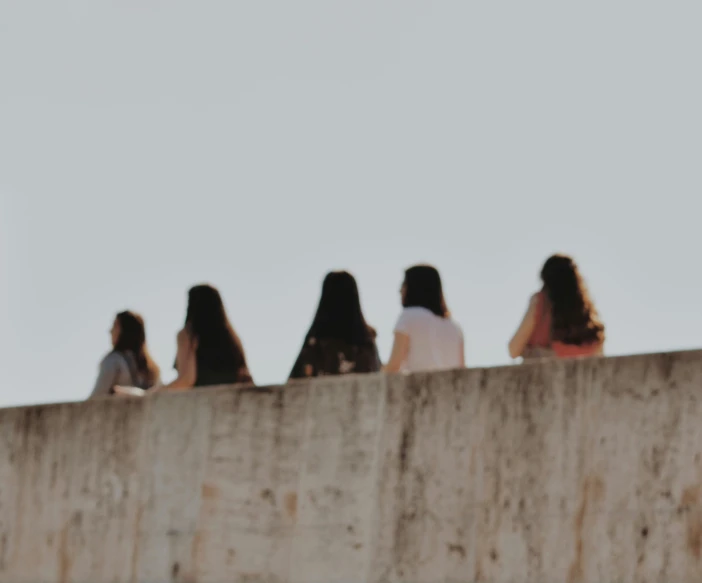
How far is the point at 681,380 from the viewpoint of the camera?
406 inches

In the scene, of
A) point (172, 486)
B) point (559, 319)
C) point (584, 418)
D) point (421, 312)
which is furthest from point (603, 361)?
point (172, 486)

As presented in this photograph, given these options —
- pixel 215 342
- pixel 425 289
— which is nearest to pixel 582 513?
pixel 425 289

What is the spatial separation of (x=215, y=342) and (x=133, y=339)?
1219 millimetres

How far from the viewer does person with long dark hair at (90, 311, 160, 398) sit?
44.4ft

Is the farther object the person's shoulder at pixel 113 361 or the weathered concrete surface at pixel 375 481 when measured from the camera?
the person's shoulder at pixel 113 361

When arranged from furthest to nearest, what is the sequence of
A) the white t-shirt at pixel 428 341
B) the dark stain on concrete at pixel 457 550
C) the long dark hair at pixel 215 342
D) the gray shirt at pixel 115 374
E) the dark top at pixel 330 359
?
1. the gray shirt at pixel 115 374
2. the long dark hair at pixel 215 342
3. the white t-shirt at pixel 428 341
4. the dark top at pixel 330 359
5. the dark stain on concrete at pixel 457 550

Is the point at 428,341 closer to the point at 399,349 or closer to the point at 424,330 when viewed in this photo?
the point at 424,330

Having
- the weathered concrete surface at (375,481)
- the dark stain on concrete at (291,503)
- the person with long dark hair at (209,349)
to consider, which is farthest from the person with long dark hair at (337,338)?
the dark stain on concrete at (291,503)

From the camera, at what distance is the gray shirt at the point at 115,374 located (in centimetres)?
1352

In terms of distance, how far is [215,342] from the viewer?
12656 mm

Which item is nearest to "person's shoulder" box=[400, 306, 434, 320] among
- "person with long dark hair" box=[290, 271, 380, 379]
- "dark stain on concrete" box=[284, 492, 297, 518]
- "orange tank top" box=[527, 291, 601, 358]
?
"person with long dark hair" box=[290, 271, 380, 379]

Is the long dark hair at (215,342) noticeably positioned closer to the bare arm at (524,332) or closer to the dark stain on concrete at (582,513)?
the bare arm at (524,332)

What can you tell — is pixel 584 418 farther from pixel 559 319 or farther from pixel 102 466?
pixel 102 466

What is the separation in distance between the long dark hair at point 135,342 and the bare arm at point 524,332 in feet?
9.66
